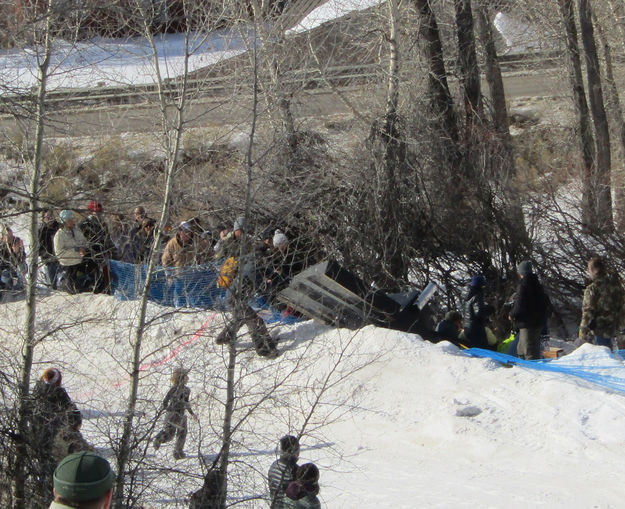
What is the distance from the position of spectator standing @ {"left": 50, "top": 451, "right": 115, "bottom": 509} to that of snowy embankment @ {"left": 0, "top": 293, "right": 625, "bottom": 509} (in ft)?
8.45

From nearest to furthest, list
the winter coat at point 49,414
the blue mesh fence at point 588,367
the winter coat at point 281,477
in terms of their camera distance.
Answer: the winter coat at point 281,477 < the winter coat at point 49,414 < the blue mesh fence at point 588,367

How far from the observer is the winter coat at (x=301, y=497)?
558 centimetres

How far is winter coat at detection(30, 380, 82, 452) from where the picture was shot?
20.2ft

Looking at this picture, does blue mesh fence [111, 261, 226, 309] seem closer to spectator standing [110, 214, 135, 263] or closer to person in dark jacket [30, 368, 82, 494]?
spectator standing [110, 214, 135, 263]

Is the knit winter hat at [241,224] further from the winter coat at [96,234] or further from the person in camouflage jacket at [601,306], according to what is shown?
the person in camouflage jacket at [601,306]

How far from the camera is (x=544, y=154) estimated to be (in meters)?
18.4

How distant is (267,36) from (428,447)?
327 inches

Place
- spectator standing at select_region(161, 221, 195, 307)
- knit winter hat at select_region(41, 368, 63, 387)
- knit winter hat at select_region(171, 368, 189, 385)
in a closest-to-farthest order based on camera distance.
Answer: knit winter hat at select_region(171, 368, 189, 385)
knit winter hat at select_region(41, 368, 63, 387)
spectator standing at select_region(161, 221, 195, 307)

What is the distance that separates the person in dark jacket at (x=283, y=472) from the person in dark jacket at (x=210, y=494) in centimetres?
38

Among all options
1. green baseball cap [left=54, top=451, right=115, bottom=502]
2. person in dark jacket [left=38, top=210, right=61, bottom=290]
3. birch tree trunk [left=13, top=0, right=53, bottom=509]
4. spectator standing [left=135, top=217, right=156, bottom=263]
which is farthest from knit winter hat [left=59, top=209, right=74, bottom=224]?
green baseball cap [left=54, top=451, right=115, bottom=502]

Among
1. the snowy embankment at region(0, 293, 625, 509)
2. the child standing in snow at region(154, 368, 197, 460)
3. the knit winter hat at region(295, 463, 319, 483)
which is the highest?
the child standing in snow at region(154, 368, 197, 460)

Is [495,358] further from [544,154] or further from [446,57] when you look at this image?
[544,154]

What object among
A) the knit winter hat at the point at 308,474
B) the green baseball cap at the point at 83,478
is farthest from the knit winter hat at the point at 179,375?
the green baseball cap at the point at 83,478

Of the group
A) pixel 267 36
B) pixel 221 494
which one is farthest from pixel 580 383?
pixel 267 36
